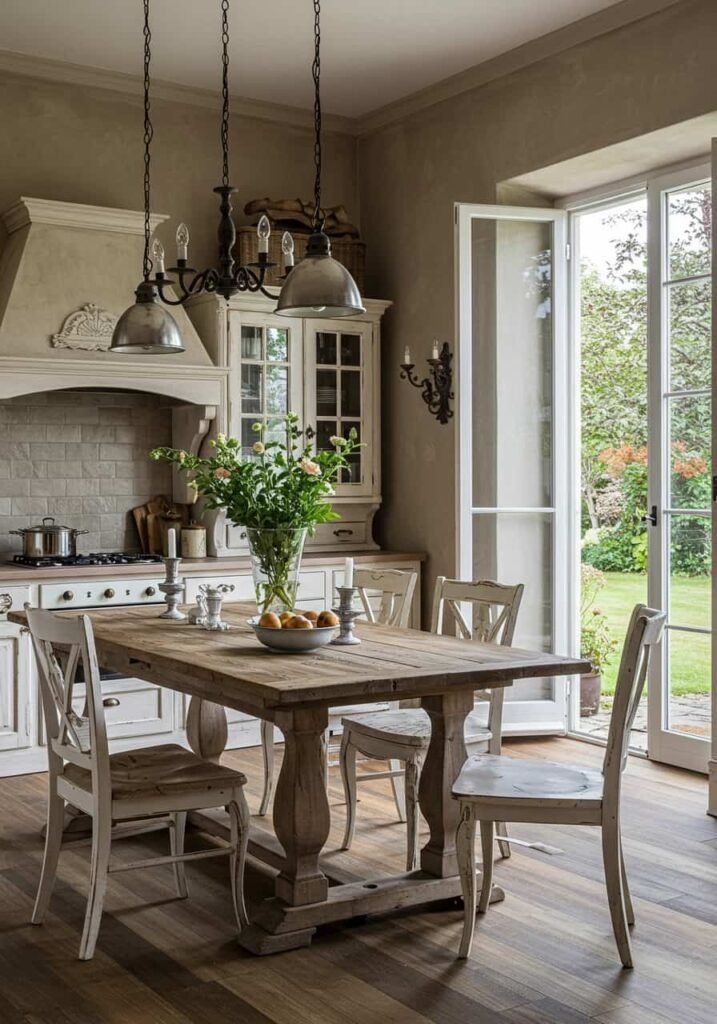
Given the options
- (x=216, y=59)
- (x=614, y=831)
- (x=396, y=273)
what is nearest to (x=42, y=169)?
(x=216, y=59)

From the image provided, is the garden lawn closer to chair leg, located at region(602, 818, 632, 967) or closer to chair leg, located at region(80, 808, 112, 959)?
chair leg, located at region(602, 818, 632, 967)

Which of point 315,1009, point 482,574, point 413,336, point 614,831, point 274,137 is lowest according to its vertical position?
point 315,1009

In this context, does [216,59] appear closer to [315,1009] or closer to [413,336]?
[413,336]

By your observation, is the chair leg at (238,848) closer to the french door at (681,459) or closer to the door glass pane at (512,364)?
the french door at (681,459)

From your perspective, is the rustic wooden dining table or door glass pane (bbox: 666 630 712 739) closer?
the rustic wooden dining table

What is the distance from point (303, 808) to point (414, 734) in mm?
623

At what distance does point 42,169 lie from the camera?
18.5 ft

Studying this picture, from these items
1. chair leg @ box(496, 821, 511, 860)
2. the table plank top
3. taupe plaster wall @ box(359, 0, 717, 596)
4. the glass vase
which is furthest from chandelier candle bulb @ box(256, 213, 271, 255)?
chair leg @ box(496, 821, 511, 860)

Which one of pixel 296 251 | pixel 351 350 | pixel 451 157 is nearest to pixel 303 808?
pixel 351 350

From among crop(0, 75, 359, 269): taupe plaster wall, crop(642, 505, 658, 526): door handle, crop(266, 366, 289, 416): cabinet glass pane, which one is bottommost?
crop(642, 505, 658, 526): door handle

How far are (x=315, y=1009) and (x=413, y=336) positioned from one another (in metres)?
4.05

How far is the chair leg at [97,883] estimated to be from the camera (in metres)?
3.07

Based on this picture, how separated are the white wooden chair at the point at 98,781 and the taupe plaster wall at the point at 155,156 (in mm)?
2660

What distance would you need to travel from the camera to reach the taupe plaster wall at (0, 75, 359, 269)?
5594 millimetres
